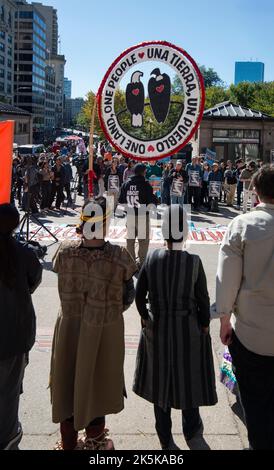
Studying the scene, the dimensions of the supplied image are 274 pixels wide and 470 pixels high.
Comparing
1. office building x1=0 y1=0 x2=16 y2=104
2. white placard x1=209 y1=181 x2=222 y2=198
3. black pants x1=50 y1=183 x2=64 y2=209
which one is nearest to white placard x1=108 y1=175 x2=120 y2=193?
black pants x1=50 y1=183 x2=64 y2=209

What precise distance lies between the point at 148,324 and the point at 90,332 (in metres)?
0.50

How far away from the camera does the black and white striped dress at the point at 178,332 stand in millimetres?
3535

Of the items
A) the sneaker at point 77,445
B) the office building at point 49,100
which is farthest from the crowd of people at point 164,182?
the office building at point 49,100

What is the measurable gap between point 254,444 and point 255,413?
0.22 metres

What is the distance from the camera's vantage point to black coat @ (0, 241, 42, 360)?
3.22 metres

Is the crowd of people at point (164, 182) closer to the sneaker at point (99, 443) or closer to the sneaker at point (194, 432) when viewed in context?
the sneaker at point (194, 432)

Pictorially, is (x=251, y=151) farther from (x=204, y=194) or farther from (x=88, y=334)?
(x=88, y=334)

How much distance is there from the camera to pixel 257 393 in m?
3.03

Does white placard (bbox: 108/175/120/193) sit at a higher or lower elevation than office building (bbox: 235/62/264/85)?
lower

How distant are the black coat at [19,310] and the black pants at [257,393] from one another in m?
1.39

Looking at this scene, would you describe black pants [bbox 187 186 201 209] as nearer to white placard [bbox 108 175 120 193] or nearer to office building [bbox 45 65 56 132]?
white placard [bbox 108 175 120 193]

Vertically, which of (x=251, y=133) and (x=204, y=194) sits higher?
(x=251, y=133)

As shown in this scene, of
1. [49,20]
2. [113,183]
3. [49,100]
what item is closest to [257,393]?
[113,183]

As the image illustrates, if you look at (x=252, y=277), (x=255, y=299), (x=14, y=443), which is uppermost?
(x=252, y=277)
